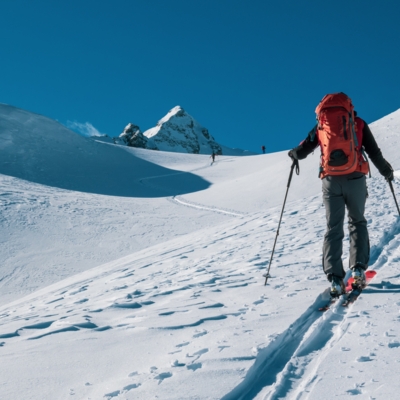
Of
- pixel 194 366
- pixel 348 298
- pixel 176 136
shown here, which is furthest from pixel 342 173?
pixel 176 136

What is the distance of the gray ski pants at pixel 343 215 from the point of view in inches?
155

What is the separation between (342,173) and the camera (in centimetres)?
385

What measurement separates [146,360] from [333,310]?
1545 millimetres

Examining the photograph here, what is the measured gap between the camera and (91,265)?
1005cm

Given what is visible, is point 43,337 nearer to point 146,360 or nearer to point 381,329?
point 146,360

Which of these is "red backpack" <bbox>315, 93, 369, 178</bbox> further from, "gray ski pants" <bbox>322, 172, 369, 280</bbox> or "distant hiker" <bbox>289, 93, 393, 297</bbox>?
"gray ski pants" <bbox>322, 172, 369, 280</bbox>

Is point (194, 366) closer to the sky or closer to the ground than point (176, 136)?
closer to the ground

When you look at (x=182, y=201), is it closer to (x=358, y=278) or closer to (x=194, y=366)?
(x=358, y=278)

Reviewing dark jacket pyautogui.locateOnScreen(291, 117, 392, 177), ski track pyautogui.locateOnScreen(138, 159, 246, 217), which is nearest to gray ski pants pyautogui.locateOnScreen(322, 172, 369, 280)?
dark jacket pyautogui.locateOnScreen(291, 117, 392, 177)

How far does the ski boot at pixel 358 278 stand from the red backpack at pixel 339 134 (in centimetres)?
87

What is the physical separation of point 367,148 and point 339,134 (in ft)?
1.47

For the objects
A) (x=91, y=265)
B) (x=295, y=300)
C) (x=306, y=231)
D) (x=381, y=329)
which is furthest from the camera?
(x=91, y=265)

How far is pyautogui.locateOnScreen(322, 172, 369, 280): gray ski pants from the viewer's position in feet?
12.9

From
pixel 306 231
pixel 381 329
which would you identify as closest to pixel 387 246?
pixel 306 231
